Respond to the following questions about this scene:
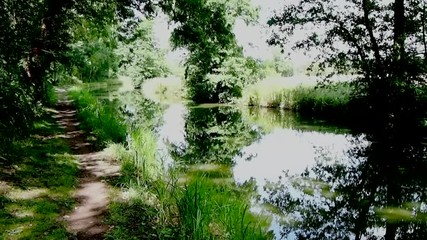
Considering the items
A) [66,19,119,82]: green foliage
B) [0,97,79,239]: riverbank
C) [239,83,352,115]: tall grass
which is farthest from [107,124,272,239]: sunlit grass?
[239,83,352,115]: tall grass

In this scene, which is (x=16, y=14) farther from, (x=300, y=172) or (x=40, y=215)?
(x=300, y=172)

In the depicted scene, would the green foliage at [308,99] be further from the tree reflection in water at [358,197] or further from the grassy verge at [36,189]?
the grassy verge at [36,189]

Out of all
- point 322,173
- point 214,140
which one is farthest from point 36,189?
point 214,140

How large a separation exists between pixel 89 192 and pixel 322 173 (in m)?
4.92

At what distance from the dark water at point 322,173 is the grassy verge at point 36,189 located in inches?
91.8

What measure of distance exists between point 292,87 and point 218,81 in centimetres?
695

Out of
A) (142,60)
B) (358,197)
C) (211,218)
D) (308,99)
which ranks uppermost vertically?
(142,60)

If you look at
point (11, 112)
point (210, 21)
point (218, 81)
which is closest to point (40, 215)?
point (11, 112)

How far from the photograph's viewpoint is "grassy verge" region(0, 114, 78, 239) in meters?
4.58

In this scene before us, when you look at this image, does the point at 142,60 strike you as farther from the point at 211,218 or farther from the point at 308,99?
the point at 211,218

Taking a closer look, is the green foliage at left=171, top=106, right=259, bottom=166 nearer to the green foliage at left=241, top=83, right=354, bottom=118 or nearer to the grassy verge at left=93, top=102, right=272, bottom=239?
the grassy verge at left=93, top=102, right=272, bottom=239

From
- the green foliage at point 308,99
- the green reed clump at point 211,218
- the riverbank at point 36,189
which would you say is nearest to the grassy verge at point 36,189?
the riverbank at point 36,189

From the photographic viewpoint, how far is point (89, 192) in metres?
6.26

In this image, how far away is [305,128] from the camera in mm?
15156
